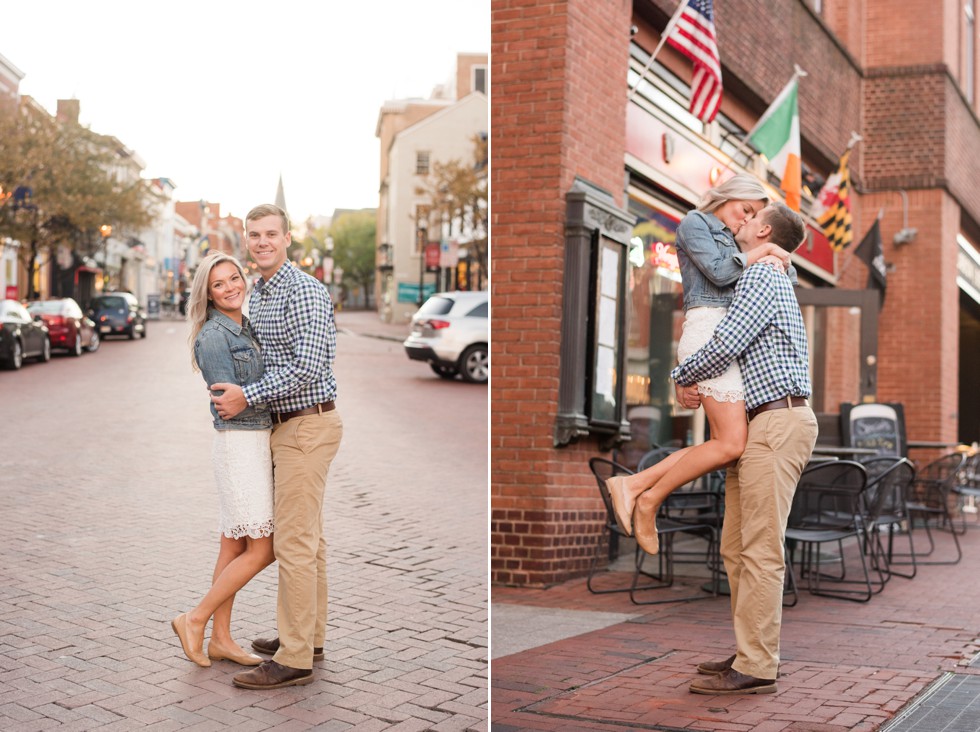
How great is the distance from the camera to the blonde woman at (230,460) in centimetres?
427

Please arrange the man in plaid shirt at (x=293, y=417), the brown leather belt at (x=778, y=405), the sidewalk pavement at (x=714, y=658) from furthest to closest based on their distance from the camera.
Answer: the brown leather belt at (x=778, y=405)
the sidewalk pavement at (x=714, y=658)
the man in plaid shirt at (x=293, y=417)

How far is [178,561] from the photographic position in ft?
14.0

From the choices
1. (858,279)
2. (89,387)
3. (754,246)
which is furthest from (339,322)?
(858,279)

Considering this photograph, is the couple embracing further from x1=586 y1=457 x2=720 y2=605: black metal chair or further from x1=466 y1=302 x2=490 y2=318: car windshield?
x1=586 y1=457 x2=720 y2=605: black metal chair

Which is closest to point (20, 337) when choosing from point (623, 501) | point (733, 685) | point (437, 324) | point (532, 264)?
point (437, 324)

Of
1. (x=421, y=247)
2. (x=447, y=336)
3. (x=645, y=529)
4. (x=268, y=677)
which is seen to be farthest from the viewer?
(x=447, y=336)

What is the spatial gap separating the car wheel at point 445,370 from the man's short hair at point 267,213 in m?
1.50

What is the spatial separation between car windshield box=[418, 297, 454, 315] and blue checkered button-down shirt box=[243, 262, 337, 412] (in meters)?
0.87

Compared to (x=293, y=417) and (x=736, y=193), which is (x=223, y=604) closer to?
(x=293, y=417)

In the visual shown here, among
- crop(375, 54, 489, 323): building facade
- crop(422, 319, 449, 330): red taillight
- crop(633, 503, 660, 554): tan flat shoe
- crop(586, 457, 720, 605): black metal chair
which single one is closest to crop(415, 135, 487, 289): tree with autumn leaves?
crop(375, 54, 489, 323): building facade

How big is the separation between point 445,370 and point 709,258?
154 cm

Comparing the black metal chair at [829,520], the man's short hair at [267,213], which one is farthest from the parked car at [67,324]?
the black metal chair at [829,520]

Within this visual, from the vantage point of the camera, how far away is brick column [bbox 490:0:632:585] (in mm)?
8164

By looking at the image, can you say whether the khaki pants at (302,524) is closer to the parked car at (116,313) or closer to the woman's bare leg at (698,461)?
the parked car at (116,313)
